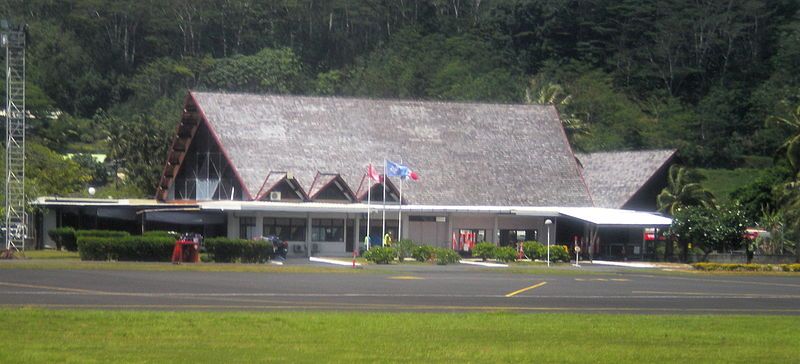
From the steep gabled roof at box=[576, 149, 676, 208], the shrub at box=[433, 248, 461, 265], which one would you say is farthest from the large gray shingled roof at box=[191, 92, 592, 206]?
the shrub at box=[433, 248, 461, 265]

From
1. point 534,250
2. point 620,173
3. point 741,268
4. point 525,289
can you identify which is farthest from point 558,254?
point 525,289

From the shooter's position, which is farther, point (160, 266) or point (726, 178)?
point (726, 178)

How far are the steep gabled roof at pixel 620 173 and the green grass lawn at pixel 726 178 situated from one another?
22514mm

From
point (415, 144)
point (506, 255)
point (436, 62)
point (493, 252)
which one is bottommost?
point (506, 255)

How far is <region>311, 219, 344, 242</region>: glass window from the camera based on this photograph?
6931cm

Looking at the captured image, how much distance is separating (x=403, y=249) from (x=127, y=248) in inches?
532

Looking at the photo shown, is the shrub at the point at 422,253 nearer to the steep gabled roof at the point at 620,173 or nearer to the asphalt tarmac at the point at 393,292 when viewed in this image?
the asphalt tarmac at the point at 393,292

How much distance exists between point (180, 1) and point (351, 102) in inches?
3310

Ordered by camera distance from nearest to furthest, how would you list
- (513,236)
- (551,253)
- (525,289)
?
(525,289), (551,253), (513,236)

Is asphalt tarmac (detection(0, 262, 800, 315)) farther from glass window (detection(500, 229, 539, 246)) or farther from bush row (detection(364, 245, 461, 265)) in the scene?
glass window (detection(500, 229, 539, 246))

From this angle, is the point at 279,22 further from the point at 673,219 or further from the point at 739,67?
the point at 673,219

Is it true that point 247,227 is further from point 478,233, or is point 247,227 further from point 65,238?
point 478,233

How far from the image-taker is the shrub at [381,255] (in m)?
59.5

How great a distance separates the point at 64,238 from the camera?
220 ft
